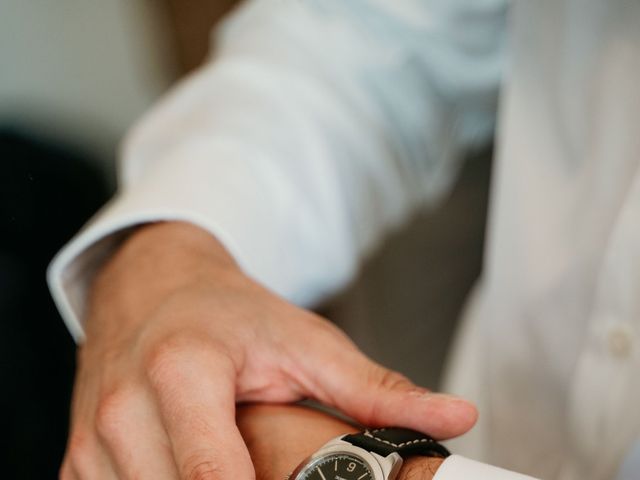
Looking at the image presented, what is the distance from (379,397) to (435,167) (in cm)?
37

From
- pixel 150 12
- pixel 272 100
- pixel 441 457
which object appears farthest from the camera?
pixel 150 12

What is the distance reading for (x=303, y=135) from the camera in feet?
2.01

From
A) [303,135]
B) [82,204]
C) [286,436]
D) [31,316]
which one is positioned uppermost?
[303,135]

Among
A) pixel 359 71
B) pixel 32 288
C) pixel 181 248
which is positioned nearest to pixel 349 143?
pixel 359 71

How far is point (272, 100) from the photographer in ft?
2.03

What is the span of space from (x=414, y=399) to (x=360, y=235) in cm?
29

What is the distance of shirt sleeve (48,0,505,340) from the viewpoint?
557 mm

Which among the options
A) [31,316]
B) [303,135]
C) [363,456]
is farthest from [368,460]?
[31,316]

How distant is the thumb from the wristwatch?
0.04 ft

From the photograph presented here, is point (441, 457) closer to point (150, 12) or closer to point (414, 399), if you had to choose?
point (414, 399)

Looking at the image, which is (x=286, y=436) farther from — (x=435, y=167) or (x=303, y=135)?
(x=435, y=167)

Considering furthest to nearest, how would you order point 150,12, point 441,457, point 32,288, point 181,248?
Result: point 150,12 → point 32,288 → point 181,248 → point 441,457

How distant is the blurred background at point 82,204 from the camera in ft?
3.00

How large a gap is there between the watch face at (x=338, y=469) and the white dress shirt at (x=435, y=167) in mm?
216
